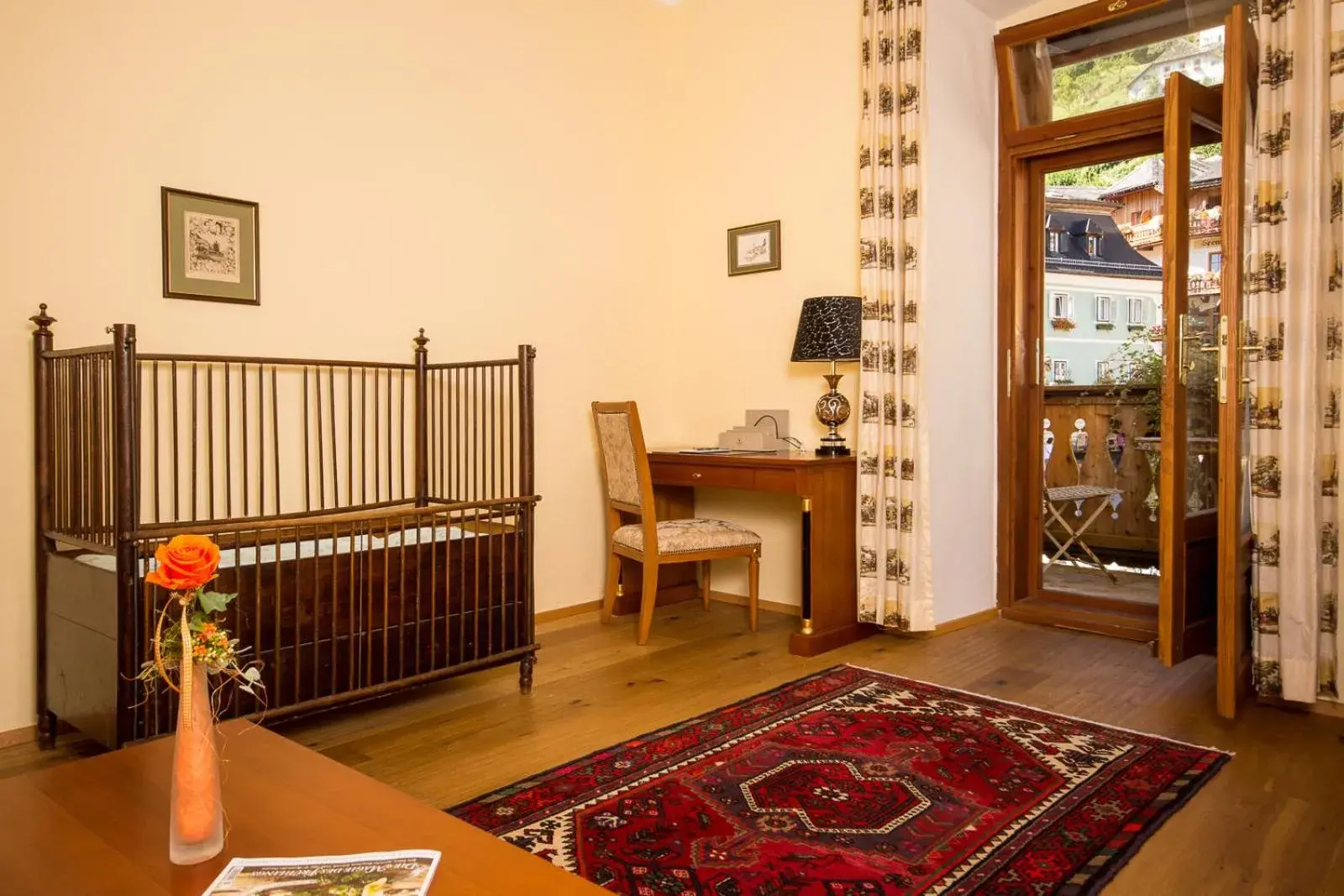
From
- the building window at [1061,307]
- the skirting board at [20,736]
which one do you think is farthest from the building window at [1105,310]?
the skirting board at [20,736]

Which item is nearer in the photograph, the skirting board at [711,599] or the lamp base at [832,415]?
the lamp base at [832,415]

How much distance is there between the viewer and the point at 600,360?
4113 mm

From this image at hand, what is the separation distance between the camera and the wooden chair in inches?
135

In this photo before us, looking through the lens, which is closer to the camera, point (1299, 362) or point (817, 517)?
point (1299, 362)

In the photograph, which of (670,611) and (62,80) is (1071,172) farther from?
(62,80)

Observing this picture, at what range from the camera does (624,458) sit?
3562mm

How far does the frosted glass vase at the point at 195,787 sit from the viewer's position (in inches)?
44.1

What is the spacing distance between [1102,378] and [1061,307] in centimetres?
43

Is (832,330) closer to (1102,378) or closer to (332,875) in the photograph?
(1102,378)

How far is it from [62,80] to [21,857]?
2294 mm

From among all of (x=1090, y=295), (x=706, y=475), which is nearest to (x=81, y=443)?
(x=706, y=475)

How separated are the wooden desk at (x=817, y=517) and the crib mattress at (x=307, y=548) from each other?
A: 3.87 feet

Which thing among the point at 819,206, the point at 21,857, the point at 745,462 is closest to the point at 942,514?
the point at 745,462

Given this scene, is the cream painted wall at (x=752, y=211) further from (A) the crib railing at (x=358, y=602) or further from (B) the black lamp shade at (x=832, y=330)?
(A) the crib railing at (x=358, y=602)
